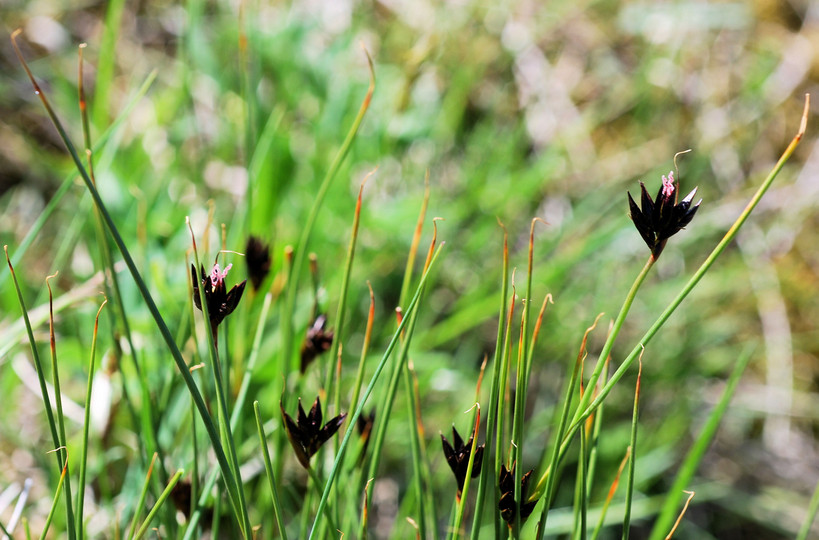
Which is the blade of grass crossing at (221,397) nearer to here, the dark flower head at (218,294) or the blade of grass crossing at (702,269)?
the dark flower head at (218,294)

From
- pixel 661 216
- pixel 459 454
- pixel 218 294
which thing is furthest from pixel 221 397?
pixel 661 216

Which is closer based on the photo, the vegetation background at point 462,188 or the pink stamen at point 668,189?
the pink stamen at point 668,189

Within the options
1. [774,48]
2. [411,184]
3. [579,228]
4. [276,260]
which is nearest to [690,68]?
[774,48]

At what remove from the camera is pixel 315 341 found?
615 millimetres

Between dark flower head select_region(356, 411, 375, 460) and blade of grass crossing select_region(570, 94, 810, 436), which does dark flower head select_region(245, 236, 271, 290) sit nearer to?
dark flower head select_region(356, 411, 375, 460)

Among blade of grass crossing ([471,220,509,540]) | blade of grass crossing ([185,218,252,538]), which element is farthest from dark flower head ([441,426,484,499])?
blade of grass crossing ([185,218,252,538])

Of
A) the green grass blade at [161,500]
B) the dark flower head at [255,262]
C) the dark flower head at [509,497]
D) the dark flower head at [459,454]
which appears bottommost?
the dark flower head at [509,497]

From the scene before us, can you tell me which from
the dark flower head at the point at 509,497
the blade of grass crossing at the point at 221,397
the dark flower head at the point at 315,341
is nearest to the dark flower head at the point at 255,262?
the dark flower head at the point at 315,341

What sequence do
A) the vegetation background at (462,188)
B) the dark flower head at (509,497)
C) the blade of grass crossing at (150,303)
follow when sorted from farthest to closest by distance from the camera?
1. the vegetation background at (462,188)
2. the dark flower head at (509,497)
3. the blade of grass crossing at (150,303)

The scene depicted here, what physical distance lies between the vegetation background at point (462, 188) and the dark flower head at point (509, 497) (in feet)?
1.27

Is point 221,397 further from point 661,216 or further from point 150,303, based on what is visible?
point 661,216

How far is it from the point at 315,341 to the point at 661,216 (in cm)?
32

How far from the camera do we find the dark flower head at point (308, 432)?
0.49 meters

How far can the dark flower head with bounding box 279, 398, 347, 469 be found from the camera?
493 mm
